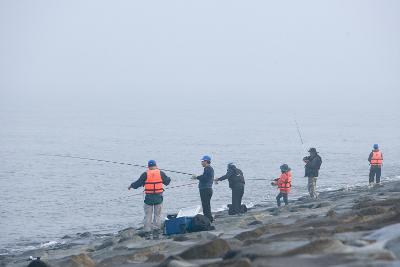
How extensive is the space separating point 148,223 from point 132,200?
58.2 feet

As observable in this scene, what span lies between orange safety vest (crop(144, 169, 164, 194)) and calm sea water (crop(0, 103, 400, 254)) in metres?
7.84

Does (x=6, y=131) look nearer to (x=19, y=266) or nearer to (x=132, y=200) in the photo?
(x=132, y=200)

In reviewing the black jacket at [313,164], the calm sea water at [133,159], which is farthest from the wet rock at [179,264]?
the calm sea water at [133,159]

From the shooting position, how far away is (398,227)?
11188mm

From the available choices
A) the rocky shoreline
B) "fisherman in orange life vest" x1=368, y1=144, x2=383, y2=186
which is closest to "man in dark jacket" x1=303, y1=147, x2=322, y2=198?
"fisherman in orange life vest" x1=368, y1=144, x2=383, y2=186

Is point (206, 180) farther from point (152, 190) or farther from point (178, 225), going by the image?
point (178, 225)

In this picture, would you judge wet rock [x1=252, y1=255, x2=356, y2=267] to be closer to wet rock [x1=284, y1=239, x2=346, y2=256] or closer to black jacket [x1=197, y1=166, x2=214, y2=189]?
wet rock [x1=284, y1=239, x2=346, y2=256]

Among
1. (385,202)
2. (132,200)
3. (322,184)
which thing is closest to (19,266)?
(385,202)

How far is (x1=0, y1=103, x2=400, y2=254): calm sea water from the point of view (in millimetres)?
32406

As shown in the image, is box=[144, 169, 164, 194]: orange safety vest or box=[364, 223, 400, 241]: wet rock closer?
box=[364, 223, 400, 241]: wet rock

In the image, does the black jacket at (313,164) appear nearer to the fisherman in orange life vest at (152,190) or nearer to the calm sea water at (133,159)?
the fisherman in orange life vest at (152,190)

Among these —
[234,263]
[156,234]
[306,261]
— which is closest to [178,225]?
[156,234]

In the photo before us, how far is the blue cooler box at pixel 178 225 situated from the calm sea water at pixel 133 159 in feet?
27.7

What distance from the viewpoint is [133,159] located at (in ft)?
186
